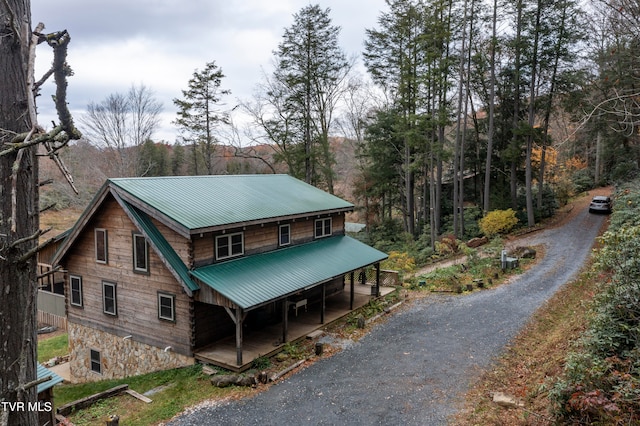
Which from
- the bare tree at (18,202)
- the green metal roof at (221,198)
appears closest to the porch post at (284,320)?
the green metal roof at (221,198)

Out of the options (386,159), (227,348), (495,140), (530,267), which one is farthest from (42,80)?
(495,140)

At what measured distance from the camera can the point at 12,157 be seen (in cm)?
341

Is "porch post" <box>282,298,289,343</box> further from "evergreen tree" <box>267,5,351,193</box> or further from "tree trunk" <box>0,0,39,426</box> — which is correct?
"evergreen tree" <box>267,5,351,193</box>

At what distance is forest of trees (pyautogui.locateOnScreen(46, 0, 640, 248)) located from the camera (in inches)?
1104

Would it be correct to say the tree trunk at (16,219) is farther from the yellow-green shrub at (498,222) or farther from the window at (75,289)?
the yellow-green shrub at (498,222)

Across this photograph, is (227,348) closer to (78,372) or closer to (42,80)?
(78,372)

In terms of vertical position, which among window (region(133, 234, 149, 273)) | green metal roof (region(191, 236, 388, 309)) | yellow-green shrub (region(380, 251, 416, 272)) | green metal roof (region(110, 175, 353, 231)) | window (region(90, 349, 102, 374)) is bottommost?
window (region(90, 349, 102, 374))

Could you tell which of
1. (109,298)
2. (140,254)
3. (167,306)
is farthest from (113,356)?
(140,254)

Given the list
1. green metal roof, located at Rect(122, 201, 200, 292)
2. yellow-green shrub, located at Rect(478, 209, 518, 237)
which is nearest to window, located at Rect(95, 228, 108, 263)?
green metal roof, located at Rect(122, 201, 200, 292)

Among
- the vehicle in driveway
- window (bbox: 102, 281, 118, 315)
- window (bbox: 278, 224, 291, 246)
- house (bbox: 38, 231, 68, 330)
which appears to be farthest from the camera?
the vehicle in driveway

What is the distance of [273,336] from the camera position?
576 inches

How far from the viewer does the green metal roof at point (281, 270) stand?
12.5 metres

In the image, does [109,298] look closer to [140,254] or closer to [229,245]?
[140,254]

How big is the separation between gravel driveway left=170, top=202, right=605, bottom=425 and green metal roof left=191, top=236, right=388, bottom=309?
8.78 feet
